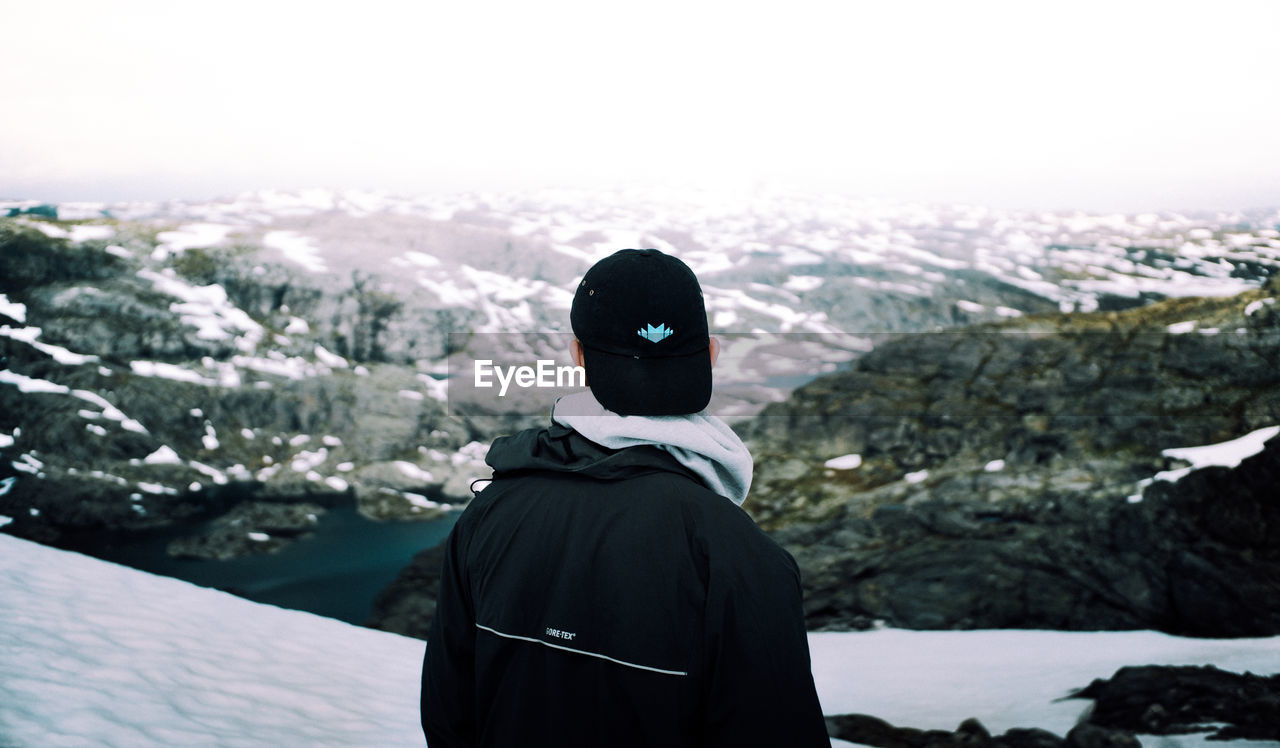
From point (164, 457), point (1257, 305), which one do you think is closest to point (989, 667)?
point (1257, 305)

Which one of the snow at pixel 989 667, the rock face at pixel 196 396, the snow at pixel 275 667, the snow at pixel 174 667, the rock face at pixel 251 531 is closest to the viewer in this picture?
the snow at pixel 174 667

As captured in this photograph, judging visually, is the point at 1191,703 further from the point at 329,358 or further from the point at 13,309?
the point at 13,309

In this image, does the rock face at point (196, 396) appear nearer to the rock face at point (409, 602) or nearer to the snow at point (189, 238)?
the snow at point (189, 238)

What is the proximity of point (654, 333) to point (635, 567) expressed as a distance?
390 millimetres

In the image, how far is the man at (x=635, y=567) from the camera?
1052mm

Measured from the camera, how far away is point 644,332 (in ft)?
3.94

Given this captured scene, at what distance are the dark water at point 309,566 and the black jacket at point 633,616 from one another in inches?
383

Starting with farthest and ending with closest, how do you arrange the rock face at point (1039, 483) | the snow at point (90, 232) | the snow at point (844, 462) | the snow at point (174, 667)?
the snow at point (844, 462), the snow at point (90, 232), the rock face at point (1039, 483), the snow at point (174, 667)

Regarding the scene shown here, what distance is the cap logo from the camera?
1.20m

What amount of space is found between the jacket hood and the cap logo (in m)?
0.19

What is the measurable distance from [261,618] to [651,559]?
918 centimetres

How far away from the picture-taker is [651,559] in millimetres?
1089

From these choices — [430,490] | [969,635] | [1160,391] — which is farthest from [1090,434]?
[430,490]

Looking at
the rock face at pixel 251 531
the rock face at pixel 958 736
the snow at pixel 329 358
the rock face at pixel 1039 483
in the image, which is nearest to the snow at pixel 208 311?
the snow at pixel 329 358
